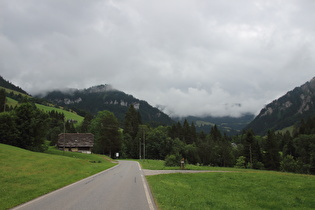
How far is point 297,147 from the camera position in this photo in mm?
98500

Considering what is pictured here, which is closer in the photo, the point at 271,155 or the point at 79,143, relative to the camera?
the point at 271,155

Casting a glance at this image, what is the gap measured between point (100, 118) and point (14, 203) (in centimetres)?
7813

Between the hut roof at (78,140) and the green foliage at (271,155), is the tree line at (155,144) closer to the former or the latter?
the green foliage at (271,155)

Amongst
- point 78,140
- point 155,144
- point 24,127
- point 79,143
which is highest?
point 24,127

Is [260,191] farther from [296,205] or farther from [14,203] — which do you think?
[14,203]

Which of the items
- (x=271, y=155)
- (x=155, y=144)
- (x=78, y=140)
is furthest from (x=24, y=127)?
(x=271, y=155)

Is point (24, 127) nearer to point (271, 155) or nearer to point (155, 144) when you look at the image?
point (155, 144)

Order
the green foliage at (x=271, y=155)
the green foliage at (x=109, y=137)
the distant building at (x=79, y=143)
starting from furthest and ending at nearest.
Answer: the distant building at (x=79, y=143) < the green foliage at (x=109, y=137) < the green foliage at (x=271, y=155)

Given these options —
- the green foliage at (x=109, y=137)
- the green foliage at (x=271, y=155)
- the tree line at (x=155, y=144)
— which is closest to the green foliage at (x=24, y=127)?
the tree line at (x=155, y=144)

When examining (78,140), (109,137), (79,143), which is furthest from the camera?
(78,140)

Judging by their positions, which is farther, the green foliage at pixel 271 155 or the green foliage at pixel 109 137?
the green foliage at pixel 109 137

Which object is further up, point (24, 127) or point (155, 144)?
point (24, 127)

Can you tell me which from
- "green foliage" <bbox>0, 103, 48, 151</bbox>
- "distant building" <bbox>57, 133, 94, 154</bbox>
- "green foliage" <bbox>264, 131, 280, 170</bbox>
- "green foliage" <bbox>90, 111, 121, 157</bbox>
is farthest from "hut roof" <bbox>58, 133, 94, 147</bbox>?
"green foliage" <bbox>264, 131, 280, 170</bbox>

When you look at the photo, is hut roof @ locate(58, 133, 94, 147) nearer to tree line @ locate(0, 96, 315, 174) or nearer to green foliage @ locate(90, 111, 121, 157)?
tree line @ locate(0, 96, 315, 174)
